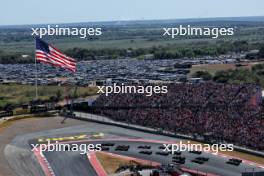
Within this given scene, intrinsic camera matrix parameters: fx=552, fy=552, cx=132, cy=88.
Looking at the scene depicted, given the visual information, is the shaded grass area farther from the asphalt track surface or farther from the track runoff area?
the track runoff area

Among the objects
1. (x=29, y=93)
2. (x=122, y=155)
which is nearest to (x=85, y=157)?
(x=122, y=155)

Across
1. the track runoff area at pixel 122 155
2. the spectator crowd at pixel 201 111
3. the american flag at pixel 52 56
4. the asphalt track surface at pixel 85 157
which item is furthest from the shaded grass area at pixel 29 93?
the american flag at pixel 52 56

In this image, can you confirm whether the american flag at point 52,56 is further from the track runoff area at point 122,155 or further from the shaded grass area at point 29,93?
the shaded grass area at point 29,93

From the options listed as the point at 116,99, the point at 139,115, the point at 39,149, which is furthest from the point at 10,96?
the point at 39,149

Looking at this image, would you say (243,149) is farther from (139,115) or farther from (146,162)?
(139,115)

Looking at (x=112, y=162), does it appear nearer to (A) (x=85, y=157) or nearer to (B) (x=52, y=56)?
(A) (x=85, y=157)

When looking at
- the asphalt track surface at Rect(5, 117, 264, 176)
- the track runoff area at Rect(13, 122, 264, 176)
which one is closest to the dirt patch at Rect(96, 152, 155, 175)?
the track runoff area at Rect(13, 122, 264, 176)
